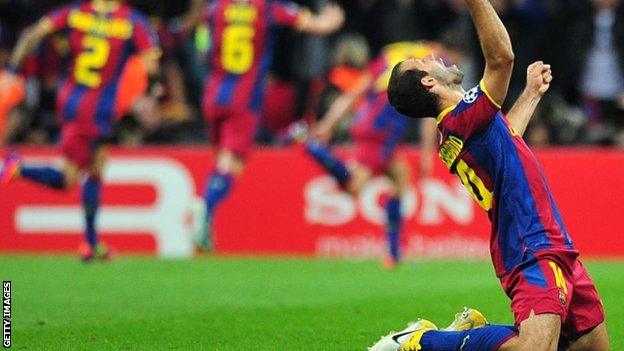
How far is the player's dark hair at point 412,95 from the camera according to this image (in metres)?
6.70

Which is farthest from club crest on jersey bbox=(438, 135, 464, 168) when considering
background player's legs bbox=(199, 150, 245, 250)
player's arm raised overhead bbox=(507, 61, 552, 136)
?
background player's legs bbox=(199, 150, 245, 250)

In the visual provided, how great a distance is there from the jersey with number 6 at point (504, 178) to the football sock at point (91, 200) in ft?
27.0

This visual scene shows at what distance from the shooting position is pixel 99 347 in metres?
7.71

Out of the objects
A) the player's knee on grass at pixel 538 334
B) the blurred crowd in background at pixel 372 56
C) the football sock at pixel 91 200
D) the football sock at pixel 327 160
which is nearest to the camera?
the player's knee on grass at pixel 538 334

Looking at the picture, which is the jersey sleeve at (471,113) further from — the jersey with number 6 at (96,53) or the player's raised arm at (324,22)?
the jersey with number 6 at (96,53)

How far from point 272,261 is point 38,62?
5075 mm


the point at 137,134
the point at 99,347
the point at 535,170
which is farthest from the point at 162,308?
the point at 137,134

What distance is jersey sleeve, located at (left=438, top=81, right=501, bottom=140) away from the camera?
6543 millimetres

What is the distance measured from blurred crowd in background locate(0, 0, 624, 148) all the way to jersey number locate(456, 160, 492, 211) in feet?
33.6

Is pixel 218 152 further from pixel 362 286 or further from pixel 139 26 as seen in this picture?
pixel 362 286

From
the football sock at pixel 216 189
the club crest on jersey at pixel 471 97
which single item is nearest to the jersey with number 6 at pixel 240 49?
the football sock at pixel 216 189

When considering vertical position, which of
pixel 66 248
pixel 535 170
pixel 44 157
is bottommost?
pixel 66 248

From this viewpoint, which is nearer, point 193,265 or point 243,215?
point 193,265

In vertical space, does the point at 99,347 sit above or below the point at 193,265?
above
